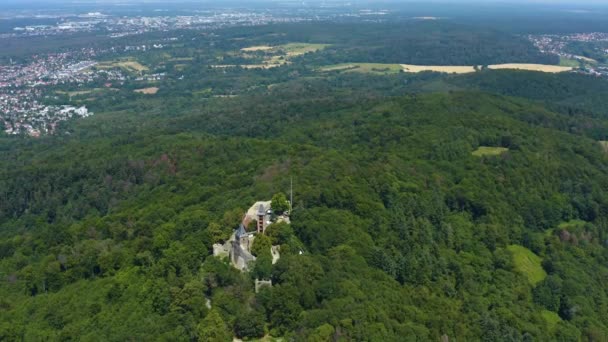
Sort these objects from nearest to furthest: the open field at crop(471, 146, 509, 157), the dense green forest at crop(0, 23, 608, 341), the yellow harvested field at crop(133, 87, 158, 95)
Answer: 1. the dense green forest at crop(0, 23, 608, 341)
2. the open field at crop(471, 146, 509, 157)
3. the yellow harvested field at crop(133, 87, 158, 95)

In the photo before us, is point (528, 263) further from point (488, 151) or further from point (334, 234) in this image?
point (334, 234)

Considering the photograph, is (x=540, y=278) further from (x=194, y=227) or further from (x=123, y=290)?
(x=123, y=290)

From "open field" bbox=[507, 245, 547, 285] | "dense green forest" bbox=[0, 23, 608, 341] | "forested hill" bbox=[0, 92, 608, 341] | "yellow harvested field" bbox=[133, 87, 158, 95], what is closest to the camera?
"forested hill" bbox=[0, 92, 608, 341]

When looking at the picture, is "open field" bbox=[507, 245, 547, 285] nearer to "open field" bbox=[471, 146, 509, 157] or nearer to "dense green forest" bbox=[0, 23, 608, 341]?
"dense green forest" bbox=[0, 23, 608, 341]

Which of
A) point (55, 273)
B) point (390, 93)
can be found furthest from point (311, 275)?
point (390, 93)

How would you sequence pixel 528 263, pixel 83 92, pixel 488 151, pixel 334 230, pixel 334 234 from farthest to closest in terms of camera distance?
1. pixel 83 92
2. pixel 488 151
3. pixel 528 263
4. pixel 334 230
5. pixel 334 234

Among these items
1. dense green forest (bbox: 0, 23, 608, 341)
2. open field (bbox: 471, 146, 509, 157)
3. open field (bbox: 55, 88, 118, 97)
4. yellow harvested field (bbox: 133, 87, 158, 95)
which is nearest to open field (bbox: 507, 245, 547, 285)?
dense green forest (bbox: 0, 23, 608, 341)

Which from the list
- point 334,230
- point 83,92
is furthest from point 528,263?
point 83,92
